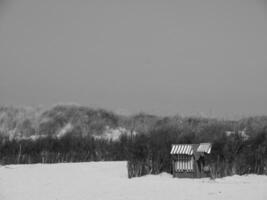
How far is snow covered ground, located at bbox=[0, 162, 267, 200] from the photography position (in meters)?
11.3

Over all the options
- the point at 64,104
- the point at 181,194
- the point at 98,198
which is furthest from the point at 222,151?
the point at 64,104

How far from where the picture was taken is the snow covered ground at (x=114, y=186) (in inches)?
445

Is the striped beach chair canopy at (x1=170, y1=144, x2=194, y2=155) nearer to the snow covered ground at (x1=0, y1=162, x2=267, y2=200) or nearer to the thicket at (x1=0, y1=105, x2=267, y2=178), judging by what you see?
the snow covered ground at (x1=0, y1=162, x2=267, y2=200)

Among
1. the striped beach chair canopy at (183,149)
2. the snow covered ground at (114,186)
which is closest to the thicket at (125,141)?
the snow covered ground at (114,186)

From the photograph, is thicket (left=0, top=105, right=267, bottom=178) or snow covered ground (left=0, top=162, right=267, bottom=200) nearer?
snow covered ground (left=0, top=162, right=267, bottom=200)

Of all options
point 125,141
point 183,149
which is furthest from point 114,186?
point 125,141

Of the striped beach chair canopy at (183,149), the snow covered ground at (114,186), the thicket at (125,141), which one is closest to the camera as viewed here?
the snow covered ground at (114,186)

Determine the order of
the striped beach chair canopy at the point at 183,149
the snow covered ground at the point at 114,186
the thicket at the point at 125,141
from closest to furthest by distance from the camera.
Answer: the snow covered ground at the point at 114,186
the striped beach chair canopy at the point at 183,149
the thicket at the point at 125,141

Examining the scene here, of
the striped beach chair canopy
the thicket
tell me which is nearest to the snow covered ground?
the thicket

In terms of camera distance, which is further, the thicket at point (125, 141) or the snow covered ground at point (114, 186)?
the thicket at point (125, 141)

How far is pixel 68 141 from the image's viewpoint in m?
22.6

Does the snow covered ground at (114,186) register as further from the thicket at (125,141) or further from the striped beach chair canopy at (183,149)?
the striped beach chair canopy at (183,149)

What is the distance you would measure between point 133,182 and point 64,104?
81.1ft

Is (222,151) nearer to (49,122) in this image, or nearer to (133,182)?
(133,182)
